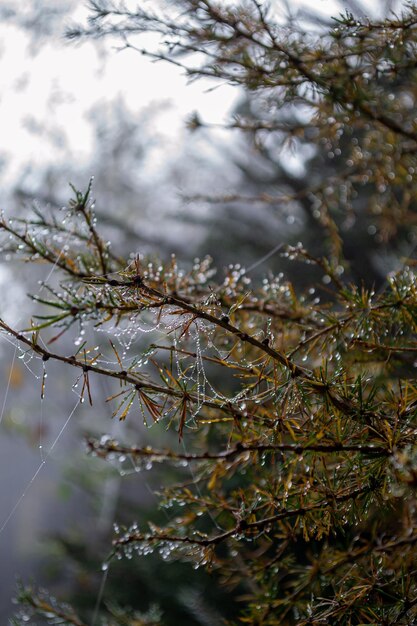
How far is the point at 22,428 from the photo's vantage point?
4.06 meters

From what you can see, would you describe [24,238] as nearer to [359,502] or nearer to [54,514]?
[359,502]

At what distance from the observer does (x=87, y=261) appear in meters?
0.83

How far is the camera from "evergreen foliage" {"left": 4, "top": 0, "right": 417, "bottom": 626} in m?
0.61

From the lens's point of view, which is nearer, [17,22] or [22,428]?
[17,22]

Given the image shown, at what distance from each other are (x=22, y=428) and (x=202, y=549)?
364cm

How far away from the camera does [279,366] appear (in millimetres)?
647

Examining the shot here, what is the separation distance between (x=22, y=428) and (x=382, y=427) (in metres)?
3.79

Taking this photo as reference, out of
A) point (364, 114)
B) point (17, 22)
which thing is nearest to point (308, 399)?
point (364, 114)

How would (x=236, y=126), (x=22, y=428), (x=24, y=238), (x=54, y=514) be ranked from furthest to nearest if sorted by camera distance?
(x=54, y=514) → (x=22, y=428) → (x=236, y=126) → (x=24, y=238)

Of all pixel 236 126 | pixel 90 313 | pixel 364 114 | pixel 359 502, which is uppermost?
pixel 236 126

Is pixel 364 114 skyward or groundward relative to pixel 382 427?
skyward

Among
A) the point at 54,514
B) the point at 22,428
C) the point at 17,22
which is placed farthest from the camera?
the point at 54,514

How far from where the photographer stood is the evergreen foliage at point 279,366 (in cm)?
61

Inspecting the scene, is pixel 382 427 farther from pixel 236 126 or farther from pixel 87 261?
pixel 236 126
